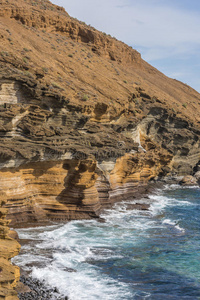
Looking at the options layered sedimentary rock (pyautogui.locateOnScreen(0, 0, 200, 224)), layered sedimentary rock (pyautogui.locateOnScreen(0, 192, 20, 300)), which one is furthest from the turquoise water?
layered sedimentary rock (pyautogui.locateOnScreen(0, 192, 20, 300))

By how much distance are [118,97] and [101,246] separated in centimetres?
2474

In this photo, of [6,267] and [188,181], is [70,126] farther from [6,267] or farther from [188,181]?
[188,181]

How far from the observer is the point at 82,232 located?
19312mm

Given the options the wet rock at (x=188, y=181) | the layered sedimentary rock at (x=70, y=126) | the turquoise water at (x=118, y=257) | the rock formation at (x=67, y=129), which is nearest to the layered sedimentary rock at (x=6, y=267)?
the rock formation at (x=67, y=129)

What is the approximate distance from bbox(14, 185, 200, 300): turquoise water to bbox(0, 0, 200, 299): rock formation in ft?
7.97

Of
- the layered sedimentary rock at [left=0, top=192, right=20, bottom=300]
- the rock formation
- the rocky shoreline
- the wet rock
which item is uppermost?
the rock formation

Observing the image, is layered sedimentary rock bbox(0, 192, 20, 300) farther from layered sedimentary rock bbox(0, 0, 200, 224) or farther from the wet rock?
the wet rock

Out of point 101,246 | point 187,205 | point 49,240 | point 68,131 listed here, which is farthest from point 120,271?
point 187,205

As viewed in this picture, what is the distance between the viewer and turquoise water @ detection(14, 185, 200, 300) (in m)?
12.9

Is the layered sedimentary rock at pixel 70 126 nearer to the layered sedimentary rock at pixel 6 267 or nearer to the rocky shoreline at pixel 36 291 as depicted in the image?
the rocky shoreline at pixel 36 291

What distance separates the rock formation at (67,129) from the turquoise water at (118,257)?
7.97 feet

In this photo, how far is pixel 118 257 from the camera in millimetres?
16062

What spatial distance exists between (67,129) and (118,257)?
35.5 ft

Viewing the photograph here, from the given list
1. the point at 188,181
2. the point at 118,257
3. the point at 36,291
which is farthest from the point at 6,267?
the point at 188,181
